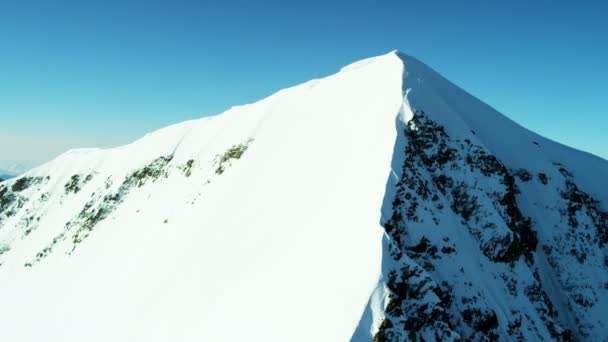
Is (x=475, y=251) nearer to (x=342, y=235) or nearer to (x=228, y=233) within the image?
(x=342, y=235)

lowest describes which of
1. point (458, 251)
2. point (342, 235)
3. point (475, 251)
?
point (342, 235)

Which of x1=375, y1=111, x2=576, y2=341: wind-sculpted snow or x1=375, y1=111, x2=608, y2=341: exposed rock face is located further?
x1=375, y1=111, x2=608, y2=341: exposed rock face

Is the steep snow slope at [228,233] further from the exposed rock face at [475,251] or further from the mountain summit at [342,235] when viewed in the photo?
the exposed rock face at [475,251]

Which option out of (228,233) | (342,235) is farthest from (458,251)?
(228,233)

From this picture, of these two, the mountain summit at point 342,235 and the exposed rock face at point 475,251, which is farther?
the mountain summit at point 342,235

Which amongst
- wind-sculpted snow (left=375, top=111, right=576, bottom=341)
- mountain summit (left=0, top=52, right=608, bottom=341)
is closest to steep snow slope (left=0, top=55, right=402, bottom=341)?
mountain summit (left=0, top=52, right=608, bottom=341)

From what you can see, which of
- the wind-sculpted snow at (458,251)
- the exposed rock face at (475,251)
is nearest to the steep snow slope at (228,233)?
the wind-sculpted snow at (458,251)

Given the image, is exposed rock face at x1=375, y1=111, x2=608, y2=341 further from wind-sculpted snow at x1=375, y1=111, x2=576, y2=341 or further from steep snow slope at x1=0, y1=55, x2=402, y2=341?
steep snow slope at x1=0, y1=55, x2=402, y2=341

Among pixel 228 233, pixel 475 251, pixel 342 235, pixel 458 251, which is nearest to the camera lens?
pixel 342 235
